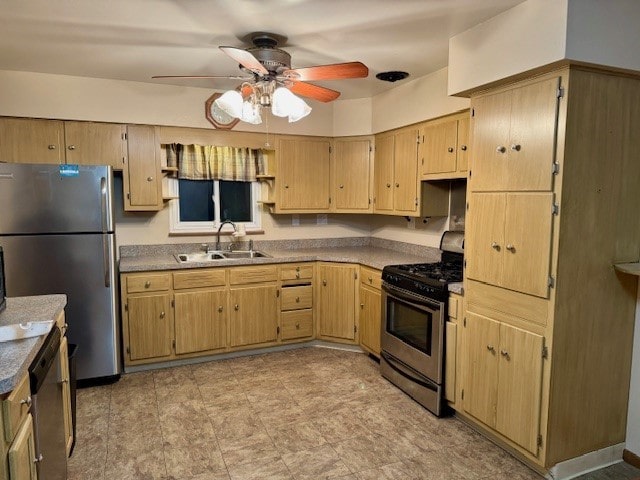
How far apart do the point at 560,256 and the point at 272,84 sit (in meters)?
1.87

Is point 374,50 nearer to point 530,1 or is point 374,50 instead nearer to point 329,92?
point 329,92

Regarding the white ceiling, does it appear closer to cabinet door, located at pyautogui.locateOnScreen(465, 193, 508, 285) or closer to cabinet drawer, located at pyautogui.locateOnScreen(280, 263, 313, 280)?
cabinet door, located at pyautogui.locateOnScreen(465, 193, 508, 285)

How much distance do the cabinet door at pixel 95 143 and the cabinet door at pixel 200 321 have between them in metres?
1.30

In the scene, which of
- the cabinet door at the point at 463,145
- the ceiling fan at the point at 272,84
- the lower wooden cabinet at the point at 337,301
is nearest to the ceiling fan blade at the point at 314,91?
the ceiling fan at the point at 272,84

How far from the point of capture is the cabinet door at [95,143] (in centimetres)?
351

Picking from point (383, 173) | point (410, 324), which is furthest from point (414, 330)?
point (383, 173)

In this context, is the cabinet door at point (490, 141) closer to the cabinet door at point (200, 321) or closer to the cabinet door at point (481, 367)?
the cabinet door at point (481, 367)

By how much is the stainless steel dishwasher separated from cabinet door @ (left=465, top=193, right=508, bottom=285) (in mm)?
2273

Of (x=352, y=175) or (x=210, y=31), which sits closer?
(x=210, y=31)

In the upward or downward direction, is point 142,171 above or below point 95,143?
below

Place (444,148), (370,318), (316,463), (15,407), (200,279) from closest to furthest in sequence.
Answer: (15,407)
(316,463)
(444,148)
(200,279)
(370,318)

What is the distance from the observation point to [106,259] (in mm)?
3215

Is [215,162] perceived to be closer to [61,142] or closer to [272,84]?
[61,142]

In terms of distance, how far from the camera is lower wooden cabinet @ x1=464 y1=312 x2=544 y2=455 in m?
2.28
